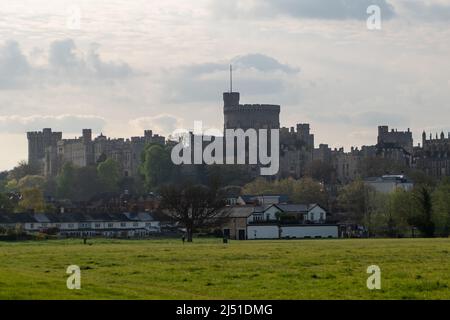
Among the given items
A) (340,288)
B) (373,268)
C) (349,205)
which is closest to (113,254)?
(373,268)

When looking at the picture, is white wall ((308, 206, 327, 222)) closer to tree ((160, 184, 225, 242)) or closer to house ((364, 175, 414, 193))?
tree ((160, 184, 225, 242))

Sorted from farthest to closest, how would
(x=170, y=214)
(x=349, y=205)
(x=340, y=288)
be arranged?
(x=349, y=205)
(x=170, y=214)
(x=340, y=288)

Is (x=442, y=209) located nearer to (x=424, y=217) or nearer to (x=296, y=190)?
(x=424, y=217)

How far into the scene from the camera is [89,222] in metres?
155

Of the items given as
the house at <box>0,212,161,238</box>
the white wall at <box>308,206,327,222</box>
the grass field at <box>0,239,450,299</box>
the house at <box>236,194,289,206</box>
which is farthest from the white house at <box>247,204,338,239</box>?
the grass field at <box>0,239,450,299</box>

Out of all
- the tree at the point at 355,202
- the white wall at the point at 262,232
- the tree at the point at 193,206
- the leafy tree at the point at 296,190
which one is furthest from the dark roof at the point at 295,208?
the leafy tree at the point at 296,190

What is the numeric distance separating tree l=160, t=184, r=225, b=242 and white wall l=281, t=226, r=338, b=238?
9.22 m

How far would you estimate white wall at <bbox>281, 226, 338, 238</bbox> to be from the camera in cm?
12019

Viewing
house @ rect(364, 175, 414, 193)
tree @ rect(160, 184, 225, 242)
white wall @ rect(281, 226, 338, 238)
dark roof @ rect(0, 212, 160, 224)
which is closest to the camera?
tree @ rect(160, 184, 225, 242)

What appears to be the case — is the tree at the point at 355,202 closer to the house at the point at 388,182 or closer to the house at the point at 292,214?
the house at the point at 292,214

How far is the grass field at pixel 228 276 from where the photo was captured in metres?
33.2
